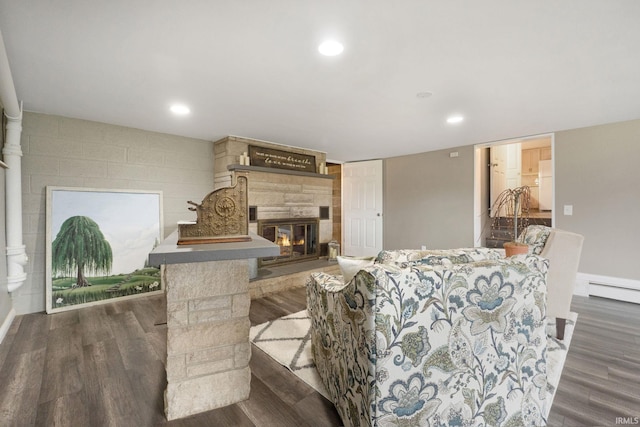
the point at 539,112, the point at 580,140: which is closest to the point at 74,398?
the point at 539,112

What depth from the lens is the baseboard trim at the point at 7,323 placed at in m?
2.36

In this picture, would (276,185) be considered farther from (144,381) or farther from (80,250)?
(144,381)

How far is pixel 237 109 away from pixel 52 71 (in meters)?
1.39

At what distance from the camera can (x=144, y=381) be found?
1.80 m

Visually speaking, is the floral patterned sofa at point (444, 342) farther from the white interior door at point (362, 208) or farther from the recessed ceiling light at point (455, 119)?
the white interior door at point (362, 208)

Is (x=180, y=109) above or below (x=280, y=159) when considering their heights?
above

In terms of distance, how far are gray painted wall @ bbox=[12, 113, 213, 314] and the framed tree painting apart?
0.33 ft

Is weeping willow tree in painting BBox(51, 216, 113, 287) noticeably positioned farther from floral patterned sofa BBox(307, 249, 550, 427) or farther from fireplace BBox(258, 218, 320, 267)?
floral patterned sofa BBox(307, 249, 550, 427)

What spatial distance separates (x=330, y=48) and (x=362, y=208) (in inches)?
171

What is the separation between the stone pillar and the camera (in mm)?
1438

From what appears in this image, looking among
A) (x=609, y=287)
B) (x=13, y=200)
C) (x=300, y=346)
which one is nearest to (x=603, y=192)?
(x=609, y=287)

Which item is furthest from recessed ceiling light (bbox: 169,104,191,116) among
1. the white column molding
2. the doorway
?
the doorway

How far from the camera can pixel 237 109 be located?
2875 mm

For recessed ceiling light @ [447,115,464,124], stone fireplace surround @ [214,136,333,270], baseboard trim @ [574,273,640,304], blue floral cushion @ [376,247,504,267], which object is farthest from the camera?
stone fireplace surround @ [214,136,333,270]
